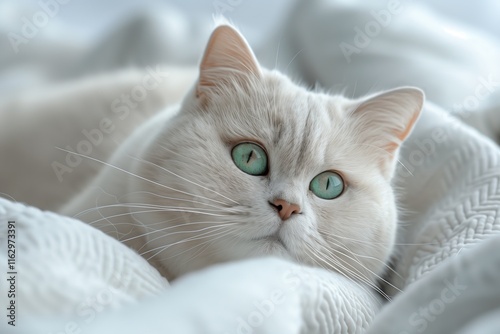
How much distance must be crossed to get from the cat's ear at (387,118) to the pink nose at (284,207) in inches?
12.7

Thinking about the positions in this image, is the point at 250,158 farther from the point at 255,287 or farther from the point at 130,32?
the point at 130,32

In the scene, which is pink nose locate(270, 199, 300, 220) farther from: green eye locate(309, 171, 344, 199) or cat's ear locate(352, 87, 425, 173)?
cat's ear locate(352, 87, 425, 173)

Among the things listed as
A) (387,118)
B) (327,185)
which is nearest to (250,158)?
(327,185)

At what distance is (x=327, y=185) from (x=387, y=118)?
0.83ft

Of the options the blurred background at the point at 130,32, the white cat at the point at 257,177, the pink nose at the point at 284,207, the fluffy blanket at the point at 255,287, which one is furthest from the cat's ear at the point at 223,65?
the blurred background at the point at 130,32

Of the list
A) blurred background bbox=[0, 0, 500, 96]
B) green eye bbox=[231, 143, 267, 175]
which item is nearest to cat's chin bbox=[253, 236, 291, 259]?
green eye bbox=[231, 143, 267, 175]

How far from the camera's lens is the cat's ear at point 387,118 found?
1169 millimetres

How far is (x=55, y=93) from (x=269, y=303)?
149cm

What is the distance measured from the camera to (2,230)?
716mm

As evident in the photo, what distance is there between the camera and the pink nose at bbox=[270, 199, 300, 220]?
0.94m

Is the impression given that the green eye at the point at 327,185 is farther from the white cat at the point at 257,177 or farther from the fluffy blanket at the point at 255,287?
the fluffy blanket at the point at 255,287

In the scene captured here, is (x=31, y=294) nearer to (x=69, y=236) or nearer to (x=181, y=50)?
(x=69, y=236)

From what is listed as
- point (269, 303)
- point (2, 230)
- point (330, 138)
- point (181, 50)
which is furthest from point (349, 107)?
point (181, 50)

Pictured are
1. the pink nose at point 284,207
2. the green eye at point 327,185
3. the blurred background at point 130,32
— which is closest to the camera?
the pink nose at point 284,207
